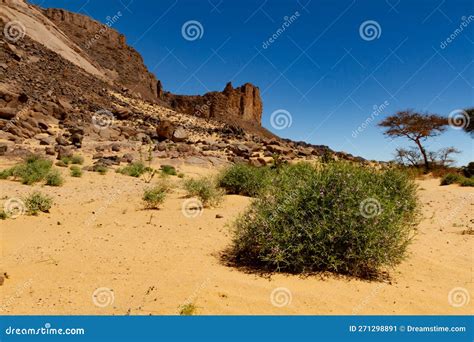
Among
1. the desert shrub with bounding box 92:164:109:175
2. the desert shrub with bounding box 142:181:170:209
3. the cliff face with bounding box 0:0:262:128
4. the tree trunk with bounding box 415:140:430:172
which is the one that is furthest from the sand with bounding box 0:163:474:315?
the cliff face with bounding box 0:0:262:128

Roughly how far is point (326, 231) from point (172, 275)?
202 cm

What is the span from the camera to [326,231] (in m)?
4.94

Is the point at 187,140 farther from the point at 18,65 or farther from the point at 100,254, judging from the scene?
the point at 100,254

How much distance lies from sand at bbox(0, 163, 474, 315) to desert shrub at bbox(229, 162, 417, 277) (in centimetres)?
26

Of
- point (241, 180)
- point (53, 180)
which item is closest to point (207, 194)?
point (241, 180)

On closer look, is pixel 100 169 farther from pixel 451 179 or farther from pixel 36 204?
pixel 451 179

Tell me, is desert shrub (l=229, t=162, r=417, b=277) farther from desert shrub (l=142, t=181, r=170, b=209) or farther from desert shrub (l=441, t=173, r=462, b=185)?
desert shrub (l=441, t=173, r=462, b=185)

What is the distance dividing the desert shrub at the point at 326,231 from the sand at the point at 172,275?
0.84ft

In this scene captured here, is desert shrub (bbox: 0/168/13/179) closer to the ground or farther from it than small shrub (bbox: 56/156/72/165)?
closer to the ground

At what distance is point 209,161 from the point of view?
19.5 m

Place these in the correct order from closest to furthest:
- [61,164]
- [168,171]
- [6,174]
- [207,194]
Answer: [207,194]
[6,174]
[61,164]
[168,171]

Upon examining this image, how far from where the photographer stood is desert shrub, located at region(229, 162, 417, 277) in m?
4.90

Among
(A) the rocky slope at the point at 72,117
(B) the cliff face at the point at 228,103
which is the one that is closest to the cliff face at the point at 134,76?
(B) the cliff face at the point at 228,103

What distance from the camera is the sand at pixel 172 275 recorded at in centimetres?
406
